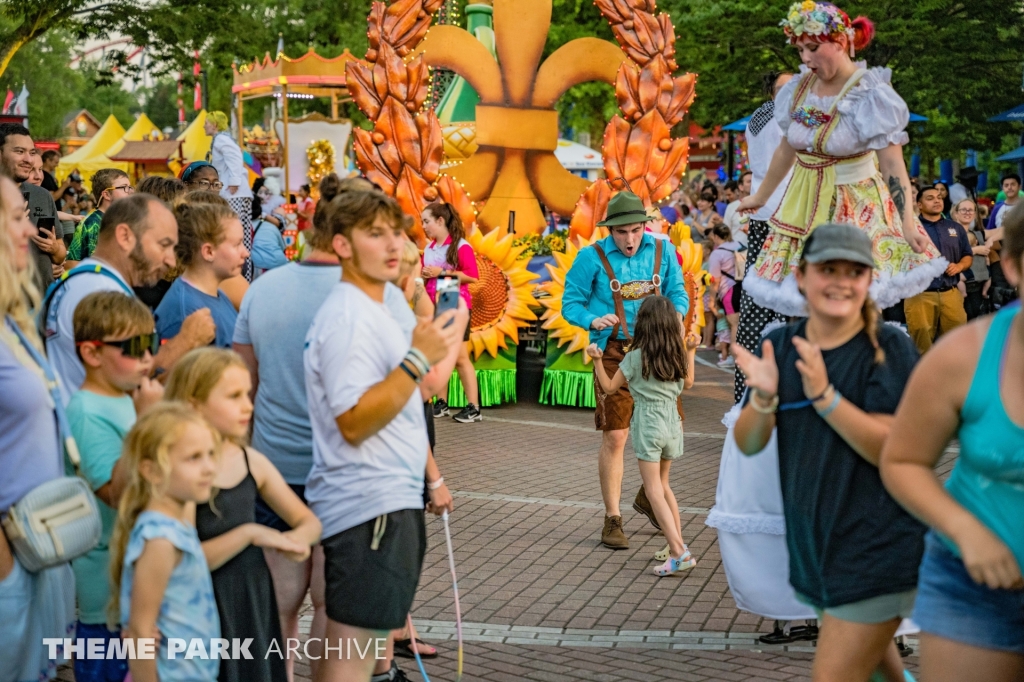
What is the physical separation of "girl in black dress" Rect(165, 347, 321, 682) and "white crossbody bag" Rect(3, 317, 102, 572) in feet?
1.05

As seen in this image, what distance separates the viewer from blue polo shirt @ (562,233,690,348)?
7199 mm

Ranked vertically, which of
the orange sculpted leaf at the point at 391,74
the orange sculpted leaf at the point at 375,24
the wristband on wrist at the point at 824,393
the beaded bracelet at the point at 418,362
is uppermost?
the orange sculpted leaf at the point at 375,24

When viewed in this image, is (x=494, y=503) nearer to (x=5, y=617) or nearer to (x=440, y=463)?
(x=440, y=463)

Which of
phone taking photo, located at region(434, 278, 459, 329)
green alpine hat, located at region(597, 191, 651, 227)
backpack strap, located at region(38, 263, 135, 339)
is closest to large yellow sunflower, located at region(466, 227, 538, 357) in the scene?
green alpine hat, located at region(597, 191, 651, 227)

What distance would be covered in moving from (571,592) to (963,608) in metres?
3.37

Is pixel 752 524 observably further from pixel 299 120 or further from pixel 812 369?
pixel 299 120

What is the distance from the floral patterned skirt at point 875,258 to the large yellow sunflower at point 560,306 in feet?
17.7

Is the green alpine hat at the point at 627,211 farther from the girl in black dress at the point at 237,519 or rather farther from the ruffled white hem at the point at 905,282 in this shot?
the girl in black dress at the point at 237,519

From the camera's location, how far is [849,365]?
3676 mm

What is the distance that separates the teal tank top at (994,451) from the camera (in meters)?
2.82

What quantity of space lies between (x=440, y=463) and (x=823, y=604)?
231 inches

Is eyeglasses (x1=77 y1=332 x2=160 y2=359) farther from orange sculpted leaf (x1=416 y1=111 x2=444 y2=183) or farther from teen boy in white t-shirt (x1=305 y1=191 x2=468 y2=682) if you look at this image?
orange sculpted leaf (x1=416 y1=111 x2=444 y2=183)

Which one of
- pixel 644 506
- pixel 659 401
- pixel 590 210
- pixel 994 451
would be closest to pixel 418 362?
pixel 994 451

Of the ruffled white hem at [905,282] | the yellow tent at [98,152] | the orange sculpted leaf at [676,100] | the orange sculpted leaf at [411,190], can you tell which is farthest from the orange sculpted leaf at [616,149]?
the yellow tent at [98,152]
